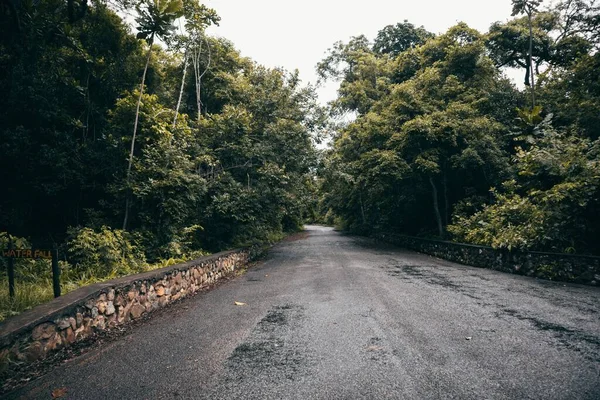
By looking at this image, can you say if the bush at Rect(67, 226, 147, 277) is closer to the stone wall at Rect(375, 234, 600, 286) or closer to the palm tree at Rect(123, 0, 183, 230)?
Result: the palm tree at Rect(123, 0, 183, 230)

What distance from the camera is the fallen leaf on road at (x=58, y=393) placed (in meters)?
3.07

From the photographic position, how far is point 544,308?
221 inches

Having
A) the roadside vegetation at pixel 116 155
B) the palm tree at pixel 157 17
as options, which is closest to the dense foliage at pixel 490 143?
the roadside vegetation at pixel 116 155

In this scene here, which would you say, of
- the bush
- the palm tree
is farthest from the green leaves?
the bush

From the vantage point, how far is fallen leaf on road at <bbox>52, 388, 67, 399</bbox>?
307 centimetres

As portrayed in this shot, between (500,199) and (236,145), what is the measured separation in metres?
10.9

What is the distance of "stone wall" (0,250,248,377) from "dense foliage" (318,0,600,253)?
31.9ft

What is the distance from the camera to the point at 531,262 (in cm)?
896

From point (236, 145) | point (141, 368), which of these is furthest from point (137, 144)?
point (141, 368)

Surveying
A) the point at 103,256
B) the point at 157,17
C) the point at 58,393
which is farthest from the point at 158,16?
the point at 58,393

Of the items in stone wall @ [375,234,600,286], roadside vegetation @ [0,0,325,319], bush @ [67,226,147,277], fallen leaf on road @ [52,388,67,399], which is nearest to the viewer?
fallen leaf on road @ [52,388,67,399]

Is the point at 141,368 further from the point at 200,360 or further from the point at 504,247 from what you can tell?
the point at 504,247

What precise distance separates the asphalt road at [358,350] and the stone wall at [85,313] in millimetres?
380

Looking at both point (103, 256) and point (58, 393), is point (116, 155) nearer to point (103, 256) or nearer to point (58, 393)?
point (103, 256)
